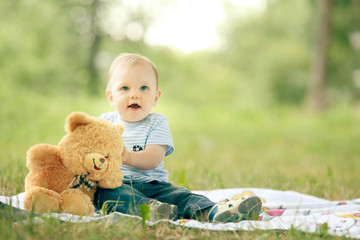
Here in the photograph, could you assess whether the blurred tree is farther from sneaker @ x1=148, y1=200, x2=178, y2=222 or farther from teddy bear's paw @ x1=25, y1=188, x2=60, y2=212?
teddy bear's paw @ x1=25, y1=188, x2=60, y2=212

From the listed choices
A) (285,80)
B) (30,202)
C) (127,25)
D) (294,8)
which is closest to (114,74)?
(30,202)

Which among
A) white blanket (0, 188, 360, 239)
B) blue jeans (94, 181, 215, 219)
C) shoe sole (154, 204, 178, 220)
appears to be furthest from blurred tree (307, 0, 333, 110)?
shoe sole (154, 204, 178, 220)

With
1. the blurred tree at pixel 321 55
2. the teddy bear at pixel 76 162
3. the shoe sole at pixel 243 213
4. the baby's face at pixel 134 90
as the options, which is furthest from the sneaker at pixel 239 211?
the blurred tree at pixel 321 55

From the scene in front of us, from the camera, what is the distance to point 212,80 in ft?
67.9

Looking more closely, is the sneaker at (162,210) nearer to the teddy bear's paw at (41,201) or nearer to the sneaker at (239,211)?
the sneaker at (239,211)

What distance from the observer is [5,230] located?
57.8 inches

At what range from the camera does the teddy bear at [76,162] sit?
1.71m

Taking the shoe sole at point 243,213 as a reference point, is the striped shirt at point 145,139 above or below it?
above

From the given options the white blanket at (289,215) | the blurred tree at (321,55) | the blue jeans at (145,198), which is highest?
the blurred tree at (321,55)

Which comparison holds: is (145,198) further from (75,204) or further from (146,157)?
(75,204)

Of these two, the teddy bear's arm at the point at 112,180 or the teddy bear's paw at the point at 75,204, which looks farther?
the teddy bear's arm at the point at 112,180

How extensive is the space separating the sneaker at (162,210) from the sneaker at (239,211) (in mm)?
195

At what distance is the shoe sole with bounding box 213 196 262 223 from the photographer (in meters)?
1.79

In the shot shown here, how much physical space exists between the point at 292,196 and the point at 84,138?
151 centimetres
